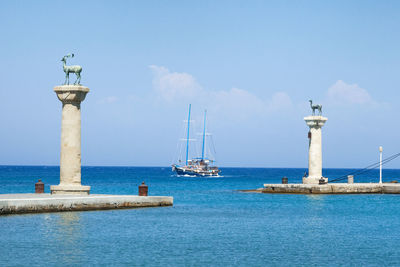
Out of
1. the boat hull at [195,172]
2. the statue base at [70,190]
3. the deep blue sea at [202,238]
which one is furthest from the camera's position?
the boat hull at [195,172]

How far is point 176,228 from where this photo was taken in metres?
36.6

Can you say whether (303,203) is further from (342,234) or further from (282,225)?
(342,234)

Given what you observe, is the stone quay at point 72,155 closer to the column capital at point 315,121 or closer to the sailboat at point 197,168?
the column capital at point 315,121

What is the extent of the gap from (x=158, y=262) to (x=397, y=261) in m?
8.47

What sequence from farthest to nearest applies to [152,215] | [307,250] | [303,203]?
[303,203]
[152,215]
[307,250]

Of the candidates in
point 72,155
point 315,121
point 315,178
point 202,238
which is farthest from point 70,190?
point 315,178

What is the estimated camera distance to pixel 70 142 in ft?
148

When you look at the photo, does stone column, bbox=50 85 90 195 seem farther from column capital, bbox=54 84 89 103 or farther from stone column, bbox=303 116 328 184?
stone column, bbox=303 116 328 184

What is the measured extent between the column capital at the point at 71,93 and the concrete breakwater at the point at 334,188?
27556 mm

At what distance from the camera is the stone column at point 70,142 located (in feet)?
147

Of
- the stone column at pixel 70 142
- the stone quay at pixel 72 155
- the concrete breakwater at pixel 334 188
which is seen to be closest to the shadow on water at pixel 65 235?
the stone quay at pixel 72 155

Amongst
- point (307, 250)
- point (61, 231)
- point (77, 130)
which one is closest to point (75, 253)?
point (61, 231)

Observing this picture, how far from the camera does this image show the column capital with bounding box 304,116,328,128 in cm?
6619

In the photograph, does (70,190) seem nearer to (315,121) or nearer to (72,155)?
(72,155)
